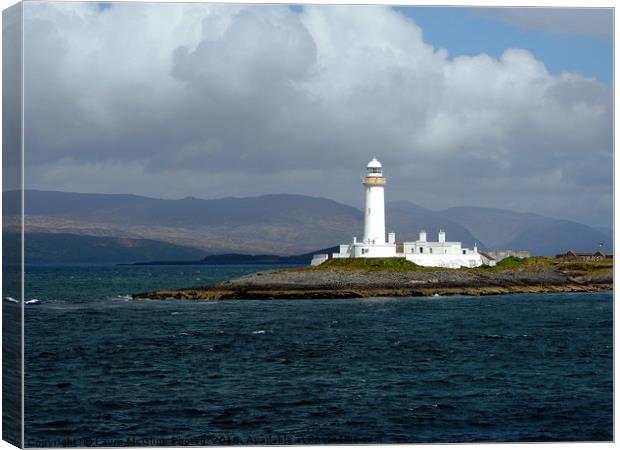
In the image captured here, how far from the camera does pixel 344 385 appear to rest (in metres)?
19.0

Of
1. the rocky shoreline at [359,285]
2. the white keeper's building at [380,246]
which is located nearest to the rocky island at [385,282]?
the rocky shoreline at [359,285]

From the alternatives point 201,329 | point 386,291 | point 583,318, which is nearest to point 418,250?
point 386,291

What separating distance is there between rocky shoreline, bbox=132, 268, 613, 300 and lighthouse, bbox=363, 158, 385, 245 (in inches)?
121

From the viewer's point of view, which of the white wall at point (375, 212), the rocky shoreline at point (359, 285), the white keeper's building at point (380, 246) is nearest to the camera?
the rocky shoreline at point (359, 285)

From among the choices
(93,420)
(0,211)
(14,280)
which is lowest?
(93,420)

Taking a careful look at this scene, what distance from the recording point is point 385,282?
1727 inches

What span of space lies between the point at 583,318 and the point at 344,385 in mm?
14838

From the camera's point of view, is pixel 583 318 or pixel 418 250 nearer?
pixel 583 318

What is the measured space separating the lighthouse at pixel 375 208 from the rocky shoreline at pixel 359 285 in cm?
308

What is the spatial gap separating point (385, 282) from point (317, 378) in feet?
81.1

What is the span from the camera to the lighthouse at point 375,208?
4778 cm

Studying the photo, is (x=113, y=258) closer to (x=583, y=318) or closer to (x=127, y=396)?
(x=583, y=318)

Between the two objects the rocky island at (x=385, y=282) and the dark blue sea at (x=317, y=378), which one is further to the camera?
the rocky island at (x=385, y=282)

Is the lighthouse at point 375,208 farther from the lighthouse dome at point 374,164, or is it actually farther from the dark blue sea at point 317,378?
the dark blue sea at point 317,378
